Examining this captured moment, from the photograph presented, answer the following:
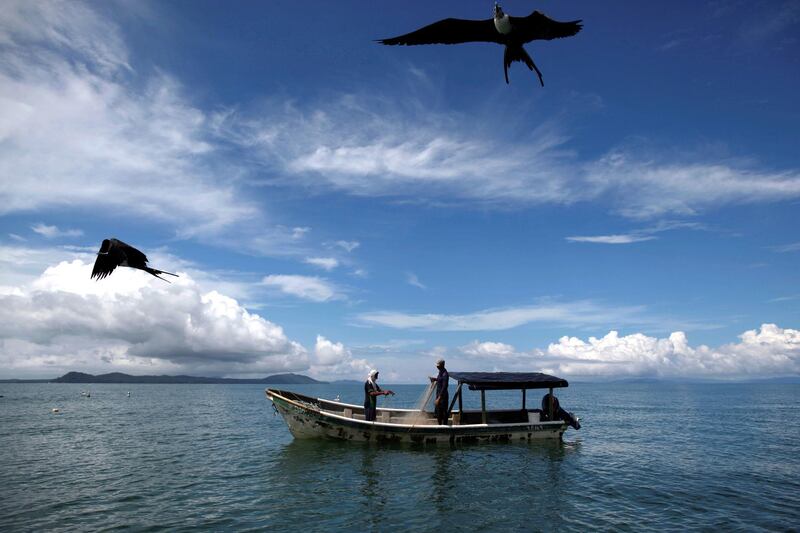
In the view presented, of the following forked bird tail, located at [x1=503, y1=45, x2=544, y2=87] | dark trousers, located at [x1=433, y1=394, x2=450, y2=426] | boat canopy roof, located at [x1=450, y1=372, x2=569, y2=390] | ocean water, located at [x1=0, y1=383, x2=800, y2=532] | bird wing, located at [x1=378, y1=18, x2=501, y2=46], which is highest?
bird wing, located at [x1=378, y1=18, x2=501, y2=46]

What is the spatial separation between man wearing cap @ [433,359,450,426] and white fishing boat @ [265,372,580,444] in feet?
1.86

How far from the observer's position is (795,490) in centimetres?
1662

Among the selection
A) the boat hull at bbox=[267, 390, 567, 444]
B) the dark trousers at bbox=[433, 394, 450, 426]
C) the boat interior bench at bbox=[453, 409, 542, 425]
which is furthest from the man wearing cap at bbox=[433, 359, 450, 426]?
the boat interior bench at bbox=[453, 409, 542, 425]

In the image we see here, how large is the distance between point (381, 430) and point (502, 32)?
19.3 m

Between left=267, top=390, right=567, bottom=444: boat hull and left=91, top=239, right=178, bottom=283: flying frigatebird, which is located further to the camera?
left=267, top=390, right=567, bottom=444: boat hull

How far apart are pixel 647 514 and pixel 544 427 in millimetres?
10049

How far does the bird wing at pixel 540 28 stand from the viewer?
6.53m

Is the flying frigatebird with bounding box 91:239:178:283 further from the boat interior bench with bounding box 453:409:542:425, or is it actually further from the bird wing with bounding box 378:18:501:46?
the boat interior bench with bounding box 453:409:542:425

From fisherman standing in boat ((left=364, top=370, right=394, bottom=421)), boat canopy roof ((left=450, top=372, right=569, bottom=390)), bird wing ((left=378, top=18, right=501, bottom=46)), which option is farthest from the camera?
boat canopy roof ((left=450, top=372, right=569, bottom=390))

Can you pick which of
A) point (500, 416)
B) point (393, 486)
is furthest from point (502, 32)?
point (500, 416)

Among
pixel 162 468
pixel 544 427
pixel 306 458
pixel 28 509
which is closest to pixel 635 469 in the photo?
pixel 544 427

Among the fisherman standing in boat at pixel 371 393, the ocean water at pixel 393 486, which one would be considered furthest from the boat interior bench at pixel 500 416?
the fisherman standing in boat at pixel 371 393

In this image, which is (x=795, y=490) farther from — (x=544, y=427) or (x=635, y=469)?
(x=544, y=427)

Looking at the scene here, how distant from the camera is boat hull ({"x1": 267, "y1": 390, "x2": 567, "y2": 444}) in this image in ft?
71.8
